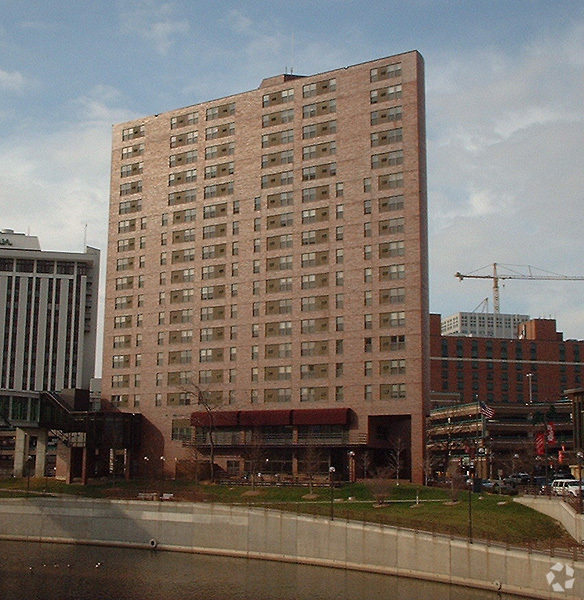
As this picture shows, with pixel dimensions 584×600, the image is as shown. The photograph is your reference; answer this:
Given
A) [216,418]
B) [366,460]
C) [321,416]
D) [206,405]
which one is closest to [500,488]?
[366,460]

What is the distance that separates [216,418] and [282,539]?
41.8 meters

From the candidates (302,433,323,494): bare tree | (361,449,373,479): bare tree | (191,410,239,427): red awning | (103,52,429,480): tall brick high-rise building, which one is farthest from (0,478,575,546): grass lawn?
(191,410,239,427): red awning

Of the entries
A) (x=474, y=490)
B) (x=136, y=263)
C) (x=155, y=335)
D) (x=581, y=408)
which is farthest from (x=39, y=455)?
(x=581, y=408)

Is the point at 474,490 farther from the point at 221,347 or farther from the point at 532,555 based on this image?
the point at 221,347

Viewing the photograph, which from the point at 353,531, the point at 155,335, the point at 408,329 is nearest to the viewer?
the point at 353,531

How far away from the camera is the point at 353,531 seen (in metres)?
75.6

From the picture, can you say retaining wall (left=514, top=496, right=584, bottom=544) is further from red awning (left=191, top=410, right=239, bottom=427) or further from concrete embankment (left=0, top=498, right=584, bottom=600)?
red awning (left=191, top=410, right=239, bottom=427)

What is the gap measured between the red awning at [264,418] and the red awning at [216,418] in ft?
3.94

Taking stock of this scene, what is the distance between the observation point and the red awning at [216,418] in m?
120

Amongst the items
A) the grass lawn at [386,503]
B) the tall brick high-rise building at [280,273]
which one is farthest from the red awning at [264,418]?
the grass lawn at [386,503]

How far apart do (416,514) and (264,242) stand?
5376 centimetres

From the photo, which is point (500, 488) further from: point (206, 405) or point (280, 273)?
point (280, 273)

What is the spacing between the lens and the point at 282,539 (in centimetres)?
8100

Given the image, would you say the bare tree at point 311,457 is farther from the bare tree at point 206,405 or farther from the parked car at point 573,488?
the parked car at point 573,488
